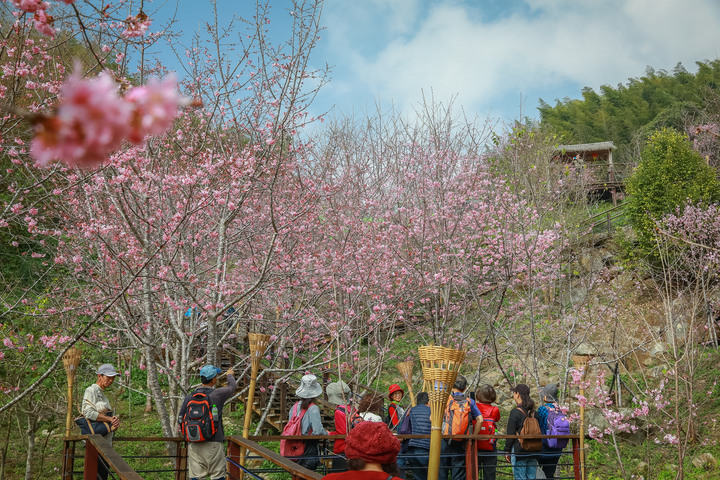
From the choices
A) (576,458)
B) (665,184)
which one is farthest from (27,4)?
(665,184)

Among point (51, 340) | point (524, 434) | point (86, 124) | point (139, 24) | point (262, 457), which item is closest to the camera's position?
point (86, 124)

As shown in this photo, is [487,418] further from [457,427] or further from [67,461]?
[67,461]

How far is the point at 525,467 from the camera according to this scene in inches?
233

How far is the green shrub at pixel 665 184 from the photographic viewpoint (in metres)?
15.3

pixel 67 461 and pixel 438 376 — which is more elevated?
pixel 438 376

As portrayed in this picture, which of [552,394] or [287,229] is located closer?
[552,394]

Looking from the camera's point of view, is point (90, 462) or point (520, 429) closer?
point (90, 462)

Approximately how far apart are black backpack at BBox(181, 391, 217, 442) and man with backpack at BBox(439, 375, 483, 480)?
88.5 inches

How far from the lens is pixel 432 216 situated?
10.1m

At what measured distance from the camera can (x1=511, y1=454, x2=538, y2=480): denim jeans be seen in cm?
577

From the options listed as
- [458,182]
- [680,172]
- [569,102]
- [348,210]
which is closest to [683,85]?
[569,102]

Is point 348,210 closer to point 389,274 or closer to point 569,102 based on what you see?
point 389,274

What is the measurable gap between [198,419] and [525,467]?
3.32 metres

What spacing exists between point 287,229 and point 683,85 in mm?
30302
